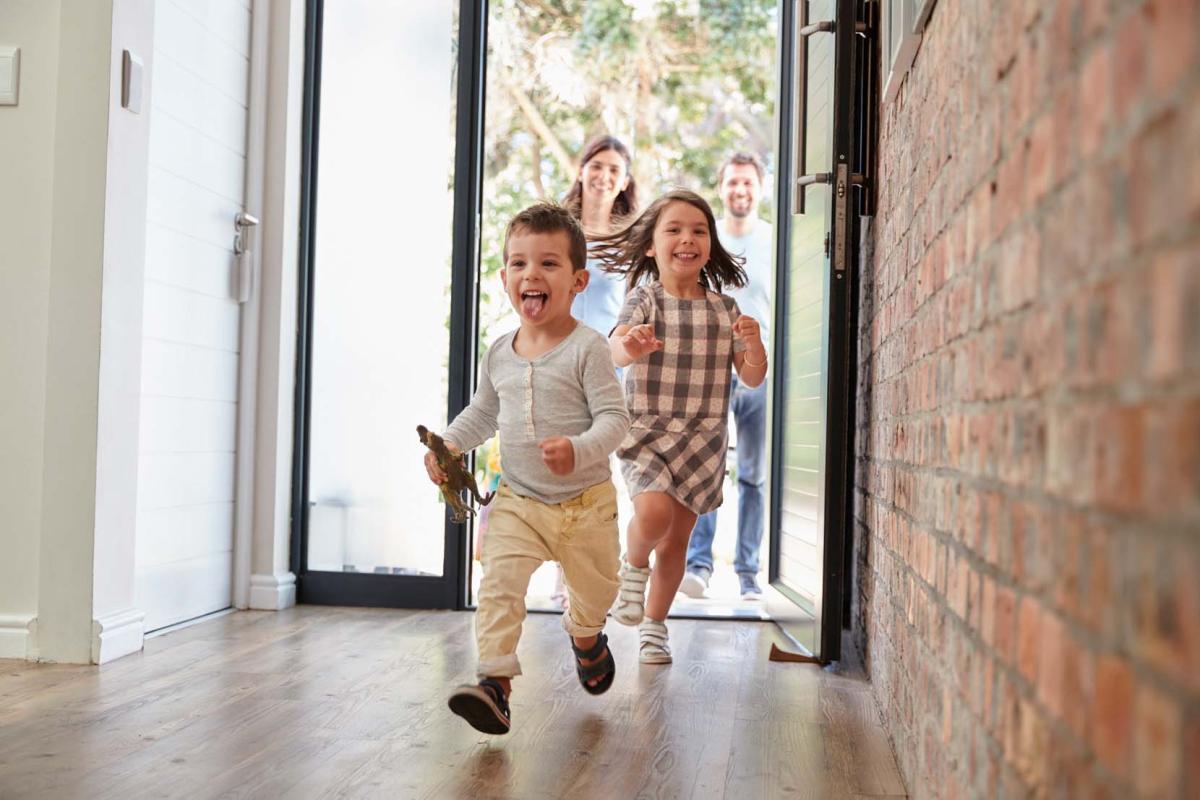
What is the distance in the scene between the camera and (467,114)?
4.04 metres

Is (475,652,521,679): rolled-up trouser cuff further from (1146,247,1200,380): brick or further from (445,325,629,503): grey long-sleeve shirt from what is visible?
(1146,247,1200,380): brick

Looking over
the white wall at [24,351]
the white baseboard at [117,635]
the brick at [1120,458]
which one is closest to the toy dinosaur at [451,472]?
the white baseboard at [117,635]

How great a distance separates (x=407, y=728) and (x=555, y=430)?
2.12 ft

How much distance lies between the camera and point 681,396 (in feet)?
11.3

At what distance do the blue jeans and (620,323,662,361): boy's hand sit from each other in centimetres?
179

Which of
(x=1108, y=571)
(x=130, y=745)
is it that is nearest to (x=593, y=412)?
(x=130, y=745)

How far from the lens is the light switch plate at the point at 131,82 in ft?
9.78

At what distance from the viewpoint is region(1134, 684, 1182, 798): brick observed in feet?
2.18

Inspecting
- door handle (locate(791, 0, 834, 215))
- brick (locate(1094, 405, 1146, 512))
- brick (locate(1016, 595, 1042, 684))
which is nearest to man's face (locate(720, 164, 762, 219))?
door handle (locate(791, 0, 834, 215))

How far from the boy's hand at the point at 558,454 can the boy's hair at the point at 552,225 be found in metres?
0.50

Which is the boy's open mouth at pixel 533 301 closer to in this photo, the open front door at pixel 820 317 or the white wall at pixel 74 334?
the open front door at pixel 820 317

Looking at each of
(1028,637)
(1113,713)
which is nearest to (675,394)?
(1028,637)

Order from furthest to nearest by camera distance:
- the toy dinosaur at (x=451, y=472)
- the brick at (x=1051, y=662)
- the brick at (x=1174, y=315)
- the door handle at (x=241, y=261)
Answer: the door handle at (x=241, y=261), the toy dinosaur at (x=451, y=472), the brick at (x=1051, y=662), the brick at (x=1174, y=315)

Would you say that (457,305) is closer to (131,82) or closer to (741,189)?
(131,82)
